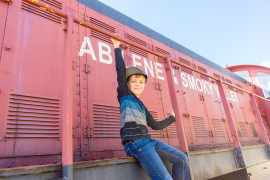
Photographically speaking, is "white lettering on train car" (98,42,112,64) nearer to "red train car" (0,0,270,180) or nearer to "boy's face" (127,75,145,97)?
"red train car" (0,0,270,180)

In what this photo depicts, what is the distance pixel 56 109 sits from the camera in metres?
1.59

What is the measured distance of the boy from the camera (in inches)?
45.9

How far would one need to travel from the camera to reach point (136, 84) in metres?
1.48

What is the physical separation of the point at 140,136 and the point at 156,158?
0.18m

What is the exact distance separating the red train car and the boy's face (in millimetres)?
340

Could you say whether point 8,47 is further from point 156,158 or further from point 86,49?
point 156,158

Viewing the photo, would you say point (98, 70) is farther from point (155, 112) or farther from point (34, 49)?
point (155, 112)

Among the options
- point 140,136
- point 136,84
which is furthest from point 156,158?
point 136,84

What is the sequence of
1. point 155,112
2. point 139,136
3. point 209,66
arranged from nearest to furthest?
point 139,136, point 155,112, point 209,66

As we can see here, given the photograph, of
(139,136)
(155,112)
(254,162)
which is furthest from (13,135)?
(254,162)

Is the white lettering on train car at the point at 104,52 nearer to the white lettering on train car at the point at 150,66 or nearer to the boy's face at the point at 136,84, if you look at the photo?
the white lettering on train car at the point at 150,66

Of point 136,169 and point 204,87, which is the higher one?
point 204,87

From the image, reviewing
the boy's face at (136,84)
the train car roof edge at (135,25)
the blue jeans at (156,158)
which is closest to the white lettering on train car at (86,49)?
the train car roof edge at (135,25)

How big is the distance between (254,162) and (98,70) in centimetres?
259
